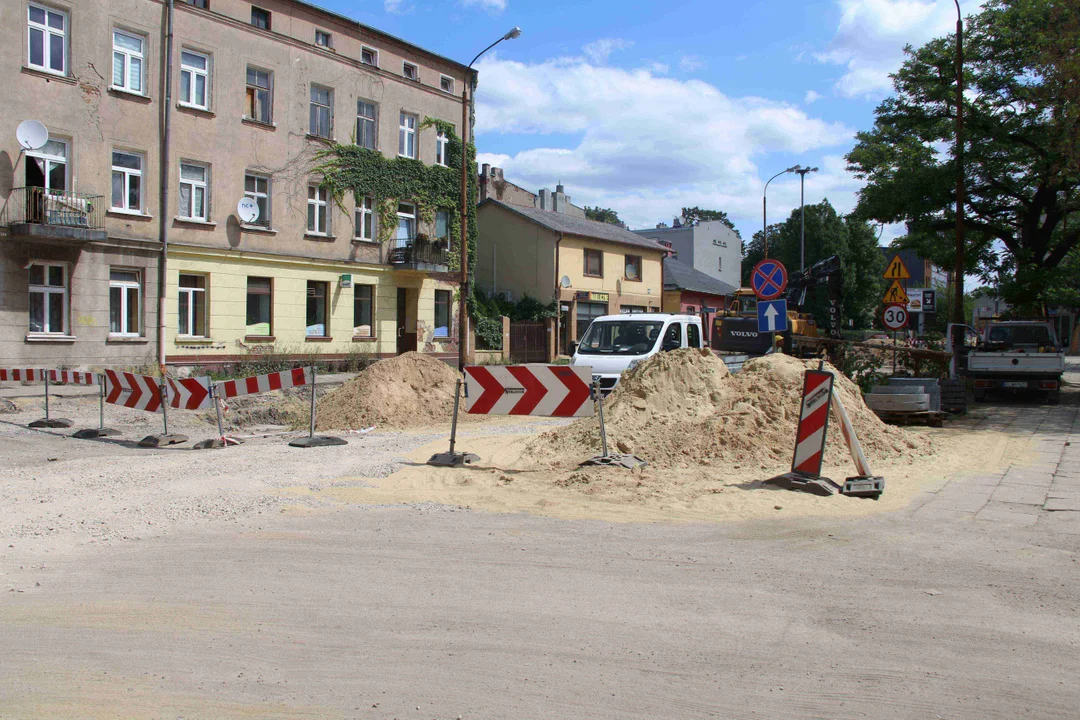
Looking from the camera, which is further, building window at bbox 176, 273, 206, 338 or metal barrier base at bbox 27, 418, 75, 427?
building window at bbox 176, 273, 206, 338

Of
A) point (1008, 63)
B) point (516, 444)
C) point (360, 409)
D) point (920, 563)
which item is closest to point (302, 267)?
point (360, 409)

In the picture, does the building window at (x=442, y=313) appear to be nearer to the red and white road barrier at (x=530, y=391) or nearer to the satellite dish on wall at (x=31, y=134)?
the satellite dish on wall at (x=31, y=134)

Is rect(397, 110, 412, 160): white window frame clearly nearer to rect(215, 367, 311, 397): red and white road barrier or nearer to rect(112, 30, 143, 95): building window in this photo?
rect(112, 30, 143, 95): building window

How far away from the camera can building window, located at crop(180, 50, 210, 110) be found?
80.5 ft

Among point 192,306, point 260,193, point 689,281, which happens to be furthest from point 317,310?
point 689,281

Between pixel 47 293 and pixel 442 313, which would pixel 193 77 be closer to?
pixel 47 293

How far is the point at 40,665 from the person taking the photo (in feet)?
13.9

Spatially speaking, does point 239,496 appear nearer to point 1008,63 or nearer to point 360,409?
point 360,409

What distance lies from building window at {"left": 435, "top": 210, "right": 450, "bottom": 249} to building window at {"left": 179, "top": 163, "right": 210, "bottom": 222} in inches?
408

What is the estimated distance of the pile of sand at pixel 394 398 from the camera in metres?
15.1

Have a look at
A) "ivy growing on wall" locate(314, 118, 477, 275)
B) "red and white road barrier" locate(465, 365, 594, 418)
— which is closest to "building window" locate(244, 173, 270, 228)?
"ivy growing on wall" locate(314, 118, 477, 275)

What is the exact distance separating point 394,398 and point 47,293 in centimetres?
1211

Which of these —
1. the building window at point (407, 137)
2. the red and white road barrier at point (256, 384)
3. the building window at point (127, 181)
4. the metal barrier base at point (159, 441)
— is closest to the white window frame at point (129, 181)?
the building window at point (127, 181)

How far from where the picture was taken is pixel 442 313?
113 ft
